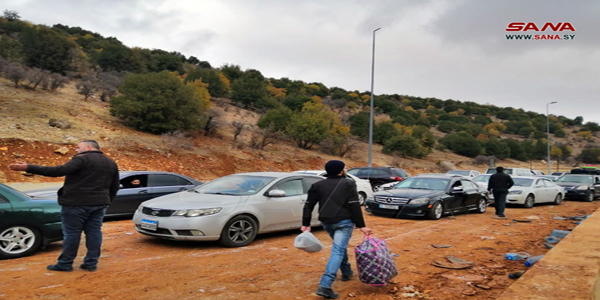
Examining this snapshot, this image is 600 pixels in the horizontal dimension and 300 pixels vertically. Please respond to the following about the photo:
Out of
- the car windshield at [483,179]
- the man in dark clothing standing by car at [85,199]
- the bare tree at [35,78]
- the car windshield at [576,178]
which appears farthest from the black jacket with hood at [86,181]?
the bare tree at [35,78]

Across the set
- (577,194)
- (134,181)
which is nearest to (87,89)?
(134,181)

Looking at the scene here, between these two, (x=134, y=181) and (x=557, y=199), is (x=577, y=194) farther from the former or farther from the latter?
(x=134, y=181)

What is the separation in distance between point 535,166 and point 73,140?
57.6 m

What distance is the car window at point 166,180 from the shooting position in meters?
11.6

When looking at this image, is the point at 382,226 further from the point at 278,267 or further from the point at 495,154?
the point at 495,154

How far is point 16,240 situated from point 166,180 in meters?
5.31

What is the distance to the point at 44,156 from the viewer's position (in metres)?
18.6

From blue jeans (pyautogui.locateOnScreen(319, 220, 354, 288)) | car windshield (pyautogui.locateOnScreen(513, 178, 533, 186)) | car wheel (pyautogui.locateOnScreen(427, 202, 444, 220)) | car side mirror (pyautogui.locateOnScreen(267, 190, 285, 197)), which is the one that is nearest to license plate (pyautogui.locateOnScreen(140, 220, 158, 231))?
car side mirror (pyautogui.locateOnScreen(267, 190, 285, 197))

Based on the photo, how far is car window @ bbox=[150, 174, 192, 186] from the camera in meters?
11.6

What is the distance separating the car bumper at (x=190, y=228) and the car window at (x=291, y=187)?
162cm

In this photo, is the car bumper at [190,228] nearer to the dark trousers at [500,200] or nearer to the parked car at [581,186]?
the dark trousers at [500,200]

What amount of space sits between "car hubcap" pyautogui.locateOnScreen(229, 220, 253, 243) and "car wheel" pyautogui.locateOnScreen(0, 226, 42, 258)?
9.74 ft

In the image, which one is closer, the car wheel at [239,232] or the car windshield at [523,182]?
the car wheel at [239,232]

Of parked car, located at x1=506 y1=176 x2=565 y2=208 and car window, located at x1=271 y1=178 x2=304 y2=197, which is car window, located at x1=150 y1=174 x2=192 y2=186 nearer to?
car window, located at x1=271 y1=178 x2=304 y2=197
